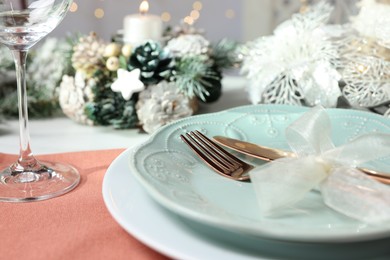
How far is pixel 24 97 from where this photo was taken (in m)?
0.60

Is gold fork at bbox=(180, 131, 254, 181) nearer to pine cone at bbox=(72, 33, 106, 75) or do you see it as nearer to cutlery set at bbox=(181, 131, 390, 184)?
cutlery set at bbox=(181, 131, 390, 184)

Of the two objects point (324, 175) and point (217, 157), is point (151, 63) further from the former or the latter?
point (324, 175)

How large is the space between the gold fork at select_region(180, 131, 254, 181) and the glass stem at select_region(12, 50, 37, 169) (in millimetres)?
186

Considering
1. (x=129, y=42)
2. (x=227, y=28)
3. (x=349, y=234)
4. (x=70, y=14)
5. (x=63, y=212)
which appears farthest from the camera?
(x=227, y=28)

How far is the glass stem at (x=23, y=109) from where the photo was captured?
1.94 feet

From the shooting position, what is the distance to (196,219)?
0.37 metres

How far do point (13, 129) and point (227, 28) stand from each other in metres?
1.63

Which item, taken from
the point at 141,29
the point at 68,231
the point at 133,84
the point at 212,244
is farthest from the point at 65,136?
the point at 212,244

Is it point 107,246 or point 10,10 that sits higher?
point 10,10

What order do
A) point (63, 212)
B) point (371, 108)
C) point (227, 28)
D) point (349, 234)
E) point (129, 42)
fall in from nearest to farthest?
point (349, 234) → point (63, 212) → point (371, 108) → point (129, 42) → point (227, 28)

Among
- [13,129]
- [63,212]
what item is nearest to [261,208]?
[63,212]

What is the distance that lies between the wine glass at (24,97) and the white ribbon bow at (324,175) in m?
0.24

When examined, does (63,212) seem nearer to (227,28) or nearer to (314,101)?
(314,101)

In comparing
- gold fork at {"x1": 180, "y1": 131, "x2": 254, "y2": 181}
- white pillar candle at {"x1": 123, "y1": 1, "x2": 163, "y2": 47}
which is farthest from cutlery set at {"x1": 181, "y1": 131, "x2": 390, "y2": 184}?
white pillar candle at {"x1": 123, "y1": 1, "x2": 163, "y2": 47}
